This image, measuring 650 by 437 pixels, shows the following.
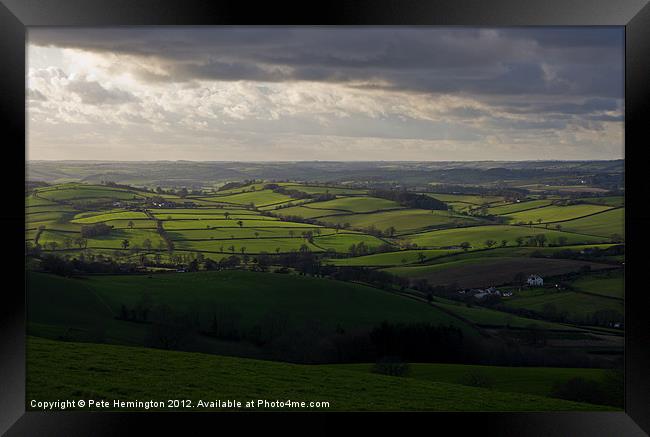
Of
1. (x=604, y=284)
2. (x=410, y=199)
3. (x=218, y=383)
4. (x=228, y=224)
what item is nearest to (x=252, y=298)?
(x=228, y=224)

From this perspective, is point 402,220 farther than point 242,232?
Yes

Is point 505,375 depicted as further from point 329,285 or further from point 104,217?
point 104,217

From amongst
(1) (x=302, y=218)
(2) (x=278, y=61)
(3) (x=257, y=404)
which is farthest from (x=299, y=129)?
(3) (x=257, y=404)

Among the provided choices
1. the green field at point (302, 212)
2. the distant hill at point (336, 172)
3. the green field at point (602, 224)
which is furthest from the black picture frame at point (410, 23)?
the green field at point (302, 212)

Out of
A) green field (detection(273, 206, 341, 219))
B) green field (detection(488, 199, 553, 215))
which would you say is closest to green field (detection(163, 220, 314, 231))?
green field (detection(273, 206, 341, 219))

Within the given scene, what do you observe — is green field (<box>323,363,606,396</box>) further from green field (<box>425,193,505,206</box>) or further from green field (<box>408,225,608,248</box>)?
green field (<box>425,193,505,206</box>)
